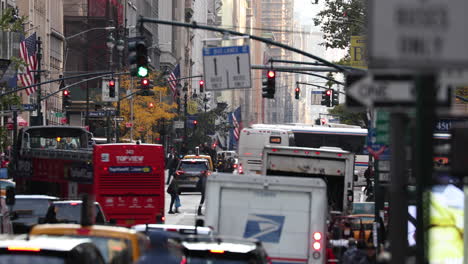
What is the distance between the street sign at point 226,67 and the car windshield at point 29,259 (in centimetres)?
2460

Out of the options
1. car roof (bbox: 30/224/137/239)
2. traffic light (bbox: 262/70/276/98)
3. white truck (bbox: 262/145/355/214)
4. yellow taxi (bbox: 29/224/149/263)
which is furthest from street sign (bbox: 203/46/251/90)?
yellow taxi (bbox: 29/224/149/263)

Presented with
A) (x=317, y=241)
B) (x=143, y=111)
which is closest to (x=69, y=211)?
(x=317, y=241)

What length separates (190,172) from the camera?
50.1 m

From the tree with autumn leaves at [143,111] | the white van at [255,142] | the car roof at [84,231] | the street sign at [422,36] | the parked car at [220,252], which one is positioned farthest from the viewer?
the tree with autumn leaves at [143,111]

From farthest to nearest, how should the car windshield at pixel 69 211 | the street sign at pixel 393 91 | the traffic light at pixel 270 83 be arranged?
the traffic light at pixel 270 83, the car windshield at pixel 69 211, the street sign at pixel 393 91

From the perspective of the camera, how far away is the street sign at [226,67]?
1396 inches

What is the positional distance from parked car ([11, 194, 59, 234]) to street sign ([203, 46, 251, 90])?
1164 centimetres

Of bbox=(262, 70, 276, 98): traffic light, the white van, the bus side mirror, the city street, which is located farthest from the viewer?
the white van

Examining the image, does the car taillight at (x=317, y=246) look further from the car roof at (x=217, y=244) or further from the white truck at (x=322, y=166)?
the white truck at (x=322, y=166)

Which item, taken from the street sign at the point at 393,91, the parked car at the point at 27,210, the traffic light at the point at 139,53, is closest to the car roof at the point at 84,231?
the street sign at the point at 393,91

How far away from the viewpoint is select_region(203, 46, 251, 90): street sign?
116 feet

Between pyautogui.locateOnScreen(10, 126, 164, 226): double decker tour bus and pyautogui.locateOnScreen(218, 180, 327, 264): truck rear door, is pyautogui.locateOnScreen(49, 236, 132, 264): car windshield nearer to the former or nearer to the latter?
pyautogui.locateOnScreen(218, 180, 327, 264): truck rear door

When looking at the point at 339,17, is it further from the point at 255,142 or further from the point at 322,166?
the point at 322,166

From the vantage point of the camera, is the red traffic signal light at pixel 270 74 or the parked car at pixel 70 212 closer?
the parked car at pixel 70 212
